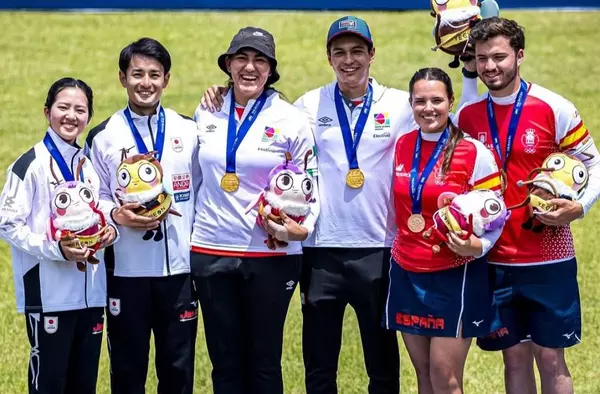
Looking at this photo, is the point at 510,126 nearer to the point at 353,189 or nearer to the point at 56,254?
the point at 353,189

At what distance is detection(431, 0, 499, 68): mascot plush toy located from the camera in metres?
6.06

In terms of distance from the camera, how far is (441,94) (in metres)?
5.57

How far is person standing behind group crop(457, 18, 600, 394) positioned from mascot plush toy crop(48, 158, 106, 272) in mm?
1991

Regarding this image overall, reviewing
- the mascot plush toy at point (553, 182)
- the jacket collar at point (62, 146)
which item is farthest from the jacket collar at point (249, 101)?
the mascot plush toy at point (553, 182)

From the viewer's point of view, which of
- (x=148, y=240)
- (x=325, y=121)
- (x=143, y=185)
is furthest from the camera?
(x=325, y=121)

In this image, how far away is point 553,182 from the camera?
17.9 ft

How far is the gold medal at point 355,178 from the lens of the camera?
593 cm

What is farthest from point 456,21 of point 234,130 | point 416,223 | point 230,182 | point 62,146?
point 62,146

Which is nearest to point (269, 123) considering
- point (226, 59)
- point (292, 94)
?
point (226, 59)

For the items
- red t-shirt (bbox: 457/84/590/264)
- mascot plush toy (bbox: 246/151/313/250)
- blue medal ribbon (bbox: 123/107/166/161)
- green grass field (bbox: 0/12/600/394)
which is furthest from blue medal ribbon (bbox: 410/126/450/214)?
green grass field (bbox: 0/12/600/394)

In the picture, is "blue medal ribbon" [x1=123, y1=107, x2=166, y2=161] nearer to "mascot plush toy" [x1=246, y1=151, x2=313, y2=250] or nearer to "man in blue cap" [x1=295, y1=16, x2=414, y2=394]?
"mascot plush toy" [x1=246, y1=151, x2=313, y2=250]

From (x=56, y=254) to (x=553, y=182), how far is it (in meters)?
2.51

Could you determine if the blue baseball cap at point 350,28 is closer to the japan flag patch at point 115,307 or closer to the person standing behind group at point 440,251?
the person standing behind group at point 440,251

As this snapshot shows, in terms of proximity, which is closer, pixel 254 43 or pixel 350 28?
pixel 254 43
